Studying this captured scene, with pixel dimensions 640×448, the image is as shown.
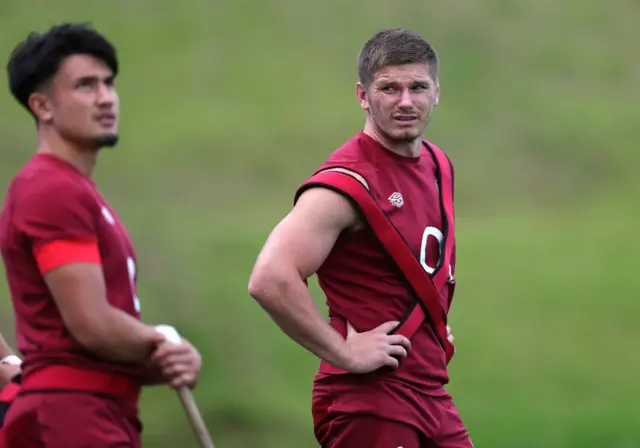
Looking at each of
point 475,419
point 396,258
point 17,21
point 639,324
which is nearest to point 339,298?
point 396,258

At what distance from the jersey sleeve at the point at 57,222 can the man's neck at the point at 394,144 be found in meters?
1.16

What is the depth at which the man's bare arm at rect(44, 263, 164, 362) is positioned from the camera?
361 centimetres

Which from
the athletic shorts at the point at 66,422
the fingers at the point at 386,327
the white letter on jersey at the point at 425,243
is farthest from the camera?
the white letter on jersey at the point at 425,243

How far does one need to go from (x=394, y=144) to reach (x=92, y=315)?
130cm

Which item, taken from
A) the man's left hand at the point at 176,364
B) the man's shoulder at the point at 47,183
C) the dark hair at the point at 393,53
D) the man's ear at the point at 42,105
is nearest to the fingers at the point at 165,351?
the man's left hand at the point at 176,364

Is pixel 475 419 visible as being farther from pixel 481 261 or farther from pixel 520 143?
pixel 520 143

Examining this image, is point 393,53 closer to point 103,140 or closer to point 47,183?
point 103,140

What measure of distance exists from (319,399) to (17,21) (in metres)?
10.2

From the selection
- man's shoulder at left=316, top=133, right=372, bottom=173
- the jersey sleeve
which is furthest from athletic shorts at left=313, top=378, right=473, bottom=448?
the jersey sleeve

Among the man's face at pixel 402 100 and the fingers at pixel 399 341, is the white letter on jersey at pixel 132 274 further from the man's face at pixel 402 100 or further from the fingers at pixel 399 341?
the man's face at pixel 402 100

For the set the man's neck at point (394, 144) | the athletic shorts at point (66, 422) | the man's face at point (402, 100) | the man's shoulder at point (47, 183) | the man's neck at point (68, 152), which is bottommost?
the athletic shorts at point (66, 422)

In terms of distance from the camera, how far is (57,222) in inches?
143

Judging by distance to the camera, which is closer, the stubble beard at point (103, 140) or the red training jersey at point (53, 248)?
the red training jersey at point (53, 248)

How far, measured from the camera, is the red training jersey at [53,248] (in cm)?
363
